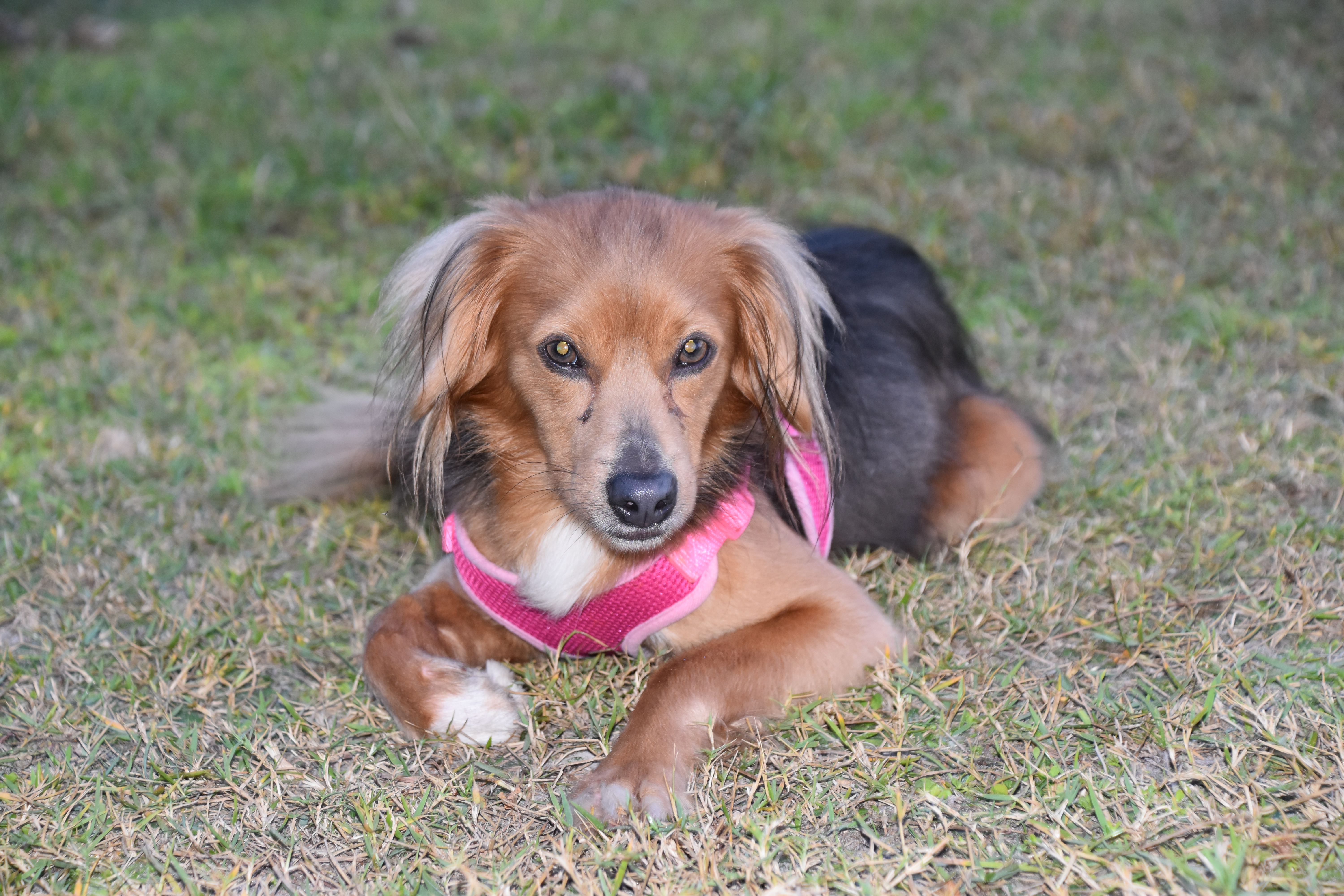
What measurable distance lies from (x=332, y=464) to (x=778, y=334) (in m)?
1.66

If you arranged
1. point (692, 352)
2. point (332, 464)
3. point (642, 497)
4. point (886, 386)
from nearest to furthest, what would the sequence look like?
point (642, 497), point (692, 352), point (886, 386), point (332, 464)

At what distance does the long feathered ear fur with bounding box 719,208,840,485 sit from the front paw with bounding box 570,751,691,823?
0.87 metres

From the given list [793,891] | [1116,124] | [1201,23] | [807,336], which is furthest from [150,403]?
[1201,23]

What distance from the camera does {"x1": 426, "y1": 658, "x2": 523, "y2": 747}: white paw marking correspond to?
2715mm

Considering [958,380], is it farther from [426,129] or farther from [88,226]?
[88,226]

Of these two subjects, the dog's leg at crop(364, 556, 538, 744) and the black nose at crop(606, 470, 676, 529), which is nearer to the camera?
the black nose at crop(606, 470, 676, 529)

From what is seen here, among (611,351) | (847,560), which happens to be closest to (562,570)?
(611,351)

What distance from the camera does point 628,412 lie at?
2639mm

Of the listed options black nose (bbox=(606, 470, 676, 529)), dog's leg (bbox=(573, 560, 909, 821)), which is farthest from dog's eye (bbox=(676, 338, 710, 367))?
dog's leg (bbox=(573, 560, 909, 821))

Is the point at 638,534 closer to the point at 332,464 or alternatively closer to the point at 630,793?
the point at 630,793

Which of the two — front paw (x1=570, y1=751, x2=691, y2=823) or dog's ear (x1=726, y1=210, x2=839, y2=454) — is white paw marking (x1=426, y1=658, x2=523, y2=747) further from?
dog's ear (x1=726, y1=210, x2=839, y2=454)

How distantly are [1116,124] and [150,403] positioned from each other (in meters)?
5.10

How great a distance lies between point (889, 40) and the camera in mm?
8203

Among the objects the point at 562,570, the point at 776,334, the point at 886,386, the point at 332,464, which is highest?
the point at 776,334
